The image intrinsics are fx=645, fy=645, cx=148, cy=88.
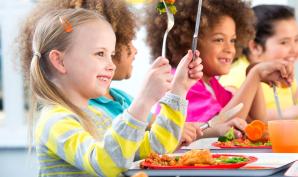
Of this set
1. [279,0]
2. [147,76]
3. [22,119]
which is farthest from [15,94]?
[147,76]

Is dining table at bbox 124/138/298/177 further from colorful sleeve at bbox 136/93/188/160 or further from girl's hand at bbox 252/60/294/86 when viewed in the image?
girl's hand at bbox 252/60/294/86

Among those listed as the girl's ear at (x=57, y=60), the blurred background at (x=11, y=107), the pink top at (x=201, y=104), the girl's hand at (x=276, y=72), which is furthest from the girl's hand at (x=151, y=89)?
the blurred background at (x=11, y=107)

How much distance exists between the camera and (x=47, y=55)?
3.89 feet

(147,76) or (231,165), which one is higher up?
(147,76)

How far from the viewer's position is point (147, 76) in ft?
3.13

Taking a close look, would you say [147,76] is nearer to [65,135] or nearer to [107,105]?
[65,135]

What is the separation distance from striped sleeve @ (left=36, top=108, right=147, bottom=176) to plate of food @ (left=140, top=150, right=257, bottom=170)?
0.12 ft

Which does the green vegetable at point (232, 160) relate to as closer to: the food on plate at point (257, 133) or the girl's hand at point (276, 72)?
the food on plate at point (257, 133)

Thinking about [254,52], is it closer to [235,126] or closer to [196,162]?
[235,126]

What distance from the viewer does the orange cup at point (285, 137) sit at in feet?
3.93

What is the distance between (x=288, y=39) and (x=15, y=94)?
1.55 metres

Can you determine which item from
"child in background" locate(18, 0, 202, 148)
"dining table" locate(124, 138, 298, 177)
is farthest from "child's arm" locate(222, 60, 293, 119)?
"dining table" locate(124, 138, 298, 177)

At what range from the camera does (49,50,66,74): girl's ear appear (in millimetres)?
1153

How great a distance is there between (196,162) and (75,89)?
12.2 inches
